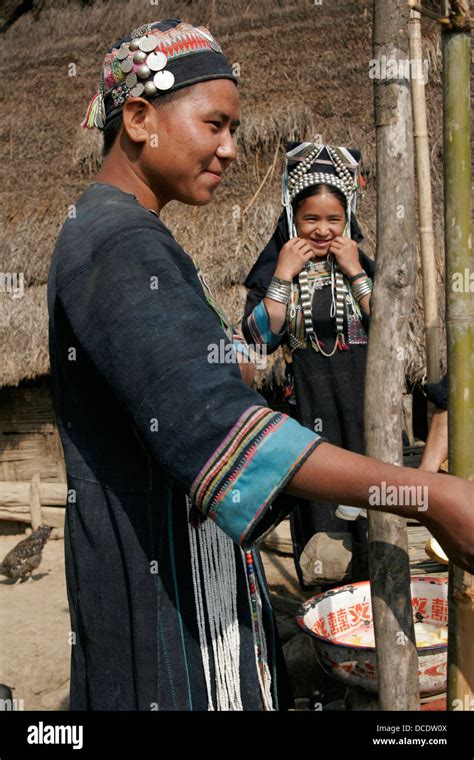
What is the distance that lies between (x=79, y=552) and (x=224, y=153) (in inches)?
32.3

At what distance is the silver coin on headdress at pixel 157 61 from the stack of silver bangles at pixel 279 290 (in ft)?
6.89

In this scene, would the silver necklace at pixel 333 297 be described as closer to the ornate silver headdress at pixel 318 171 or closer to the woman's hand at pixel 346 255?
the woman's hand at pixel 346 255

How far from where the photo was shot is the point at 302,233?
3.81m

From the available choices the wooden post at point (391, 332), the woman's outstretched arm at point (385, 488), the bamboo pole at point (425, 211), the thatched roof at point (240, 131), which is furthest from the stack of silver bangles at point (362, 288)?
the woman's outstretched arm at point (385, 488)

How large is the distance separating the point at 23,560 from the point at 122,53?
554 cm

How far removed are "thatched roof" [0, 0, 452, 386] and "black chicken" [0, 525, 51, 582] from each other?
5.20 ft

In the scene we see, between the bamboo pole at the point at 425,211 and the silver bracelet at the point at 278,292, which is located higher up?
the bamboo pole at the point at 425,211

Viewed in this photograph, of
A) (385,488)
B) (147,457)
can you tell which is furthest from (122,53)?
(385,488)

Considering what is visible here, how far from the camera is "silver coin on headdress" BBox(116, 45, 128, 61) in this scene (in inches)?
61.4

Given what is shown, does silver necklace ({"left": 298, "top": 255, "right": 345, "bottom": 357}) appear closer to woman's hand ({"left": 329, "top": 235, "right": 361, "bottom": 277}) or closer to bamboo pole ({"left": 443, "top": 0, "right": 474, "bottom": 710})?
woman's hand ({"left": 329, "top": 235, "right": 361, "bottom": 277})

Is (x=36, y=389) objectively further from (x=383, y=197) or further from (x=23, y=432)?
(x=383, y=197)

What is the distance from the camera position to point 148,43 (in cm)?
154

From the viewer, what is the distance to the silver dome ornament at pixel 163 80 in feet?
4.81
